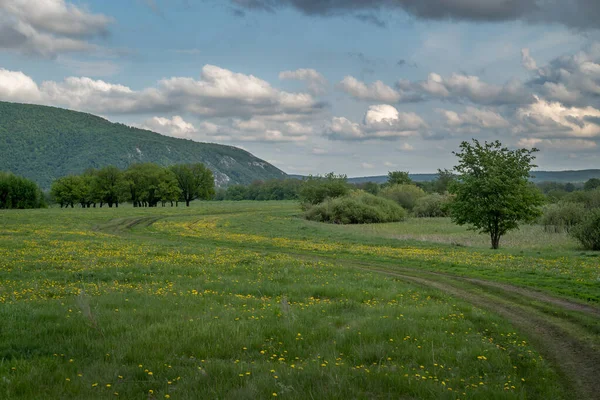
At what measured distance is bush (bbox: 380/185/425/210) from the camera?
325ft

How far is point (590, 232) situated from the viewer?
117 feet

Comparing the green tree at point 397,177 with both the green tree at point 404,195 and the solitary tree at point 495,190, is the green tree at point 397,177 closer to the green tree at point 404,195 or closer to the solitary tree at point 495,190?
the green tree at point 404,195

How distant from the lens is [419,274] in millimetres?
22391

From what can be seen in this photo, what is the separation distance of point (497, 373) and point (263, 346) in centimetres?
422

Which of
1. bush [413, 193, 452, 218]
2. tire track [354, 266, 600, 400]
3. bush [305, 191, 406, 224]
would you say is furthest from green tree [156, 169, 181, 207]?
tire track [354, 266, 600, 400]

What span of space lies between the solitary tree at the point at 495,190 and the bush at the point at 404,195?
5981cm

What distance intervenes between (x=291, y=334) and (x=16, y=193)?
124304mm

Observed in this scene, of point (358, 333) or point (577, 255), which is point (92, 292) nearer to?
point (358, 333)

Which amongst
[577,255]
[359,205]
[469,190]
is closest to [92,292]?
[577,255]

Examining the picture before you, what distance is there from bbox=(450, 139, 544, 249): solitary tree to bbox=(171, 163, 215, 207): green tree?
98.8m

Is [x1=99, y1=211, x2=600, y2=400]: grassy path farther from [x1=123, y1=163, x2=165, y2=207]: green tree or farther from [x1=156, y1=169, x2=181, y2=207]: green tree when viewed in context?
[x1=123, y1=163, x2=165, y2=207]: green tree

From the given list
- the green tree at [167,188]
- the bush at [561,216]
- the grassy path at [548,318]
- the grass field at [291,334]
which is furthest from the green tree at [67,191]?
the grassy path at [548,318]

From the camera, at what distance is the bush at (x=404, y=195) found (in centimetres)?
9906

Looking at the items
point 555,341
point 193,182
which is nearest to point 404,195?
point 193,182
